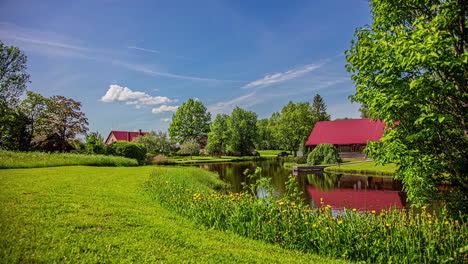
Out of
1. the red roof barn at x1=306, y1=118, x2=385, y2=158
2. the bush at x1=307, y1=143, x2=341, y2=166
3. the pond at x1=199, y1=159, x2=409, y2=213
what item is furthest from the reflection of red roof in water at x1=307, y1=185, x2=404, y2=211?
the red roof barn at x1=306, y1=118, x2=385, y2=158

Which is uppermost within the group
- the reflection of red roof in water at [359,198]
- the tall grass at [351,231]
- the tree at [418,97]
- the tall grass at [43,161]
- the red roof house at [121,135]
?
the red roof house at [121,135]

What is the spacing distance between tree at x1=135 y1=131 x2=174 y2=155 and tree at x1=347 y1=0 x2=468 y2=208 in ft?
149

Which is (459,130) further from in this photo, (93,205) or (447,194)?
(93,205)

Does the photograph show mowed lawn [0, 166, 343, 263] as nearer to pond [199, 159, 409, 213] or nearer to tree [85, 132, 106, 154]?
pond [199, 159, 409, 213]

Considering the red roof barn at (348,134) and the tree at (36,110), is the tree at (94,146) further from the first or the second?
the red roof barn at (348,134)

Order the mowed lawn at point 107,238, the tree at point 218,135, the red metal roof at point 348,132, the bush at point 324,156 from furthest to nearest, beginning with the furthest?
the tree at point 218,135 → the red metal roof at point 348,132 → the bush at point 324,156 → the mowed lawn at point 107,238

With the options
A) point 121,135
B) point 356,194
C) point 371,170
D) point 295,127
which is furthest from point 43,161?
point 121,135

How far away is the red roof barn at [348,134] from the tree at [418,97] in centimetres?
3167

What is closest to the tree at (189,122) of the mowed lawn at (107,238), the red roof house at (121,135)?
the red roof house at (121,135)

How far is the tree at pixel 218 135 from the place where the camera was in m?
54.8

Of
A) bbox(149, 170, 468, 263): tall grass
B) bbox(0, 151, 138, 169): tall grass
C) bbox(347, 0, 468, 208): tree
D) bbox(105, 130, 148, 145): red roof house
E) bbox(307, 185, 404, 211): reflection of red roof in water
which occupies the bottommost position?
bbox(307, 185, 404, 211): reflection of red roof in water

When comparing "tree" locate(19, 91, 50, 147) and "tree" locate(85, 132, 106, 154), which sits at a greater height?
"tree" locate(19, 91, 50, 147)

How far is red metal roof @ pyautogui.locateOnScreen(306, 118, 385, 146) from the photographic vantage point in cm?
3628

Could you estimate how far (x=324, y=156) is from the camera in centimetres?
3086
